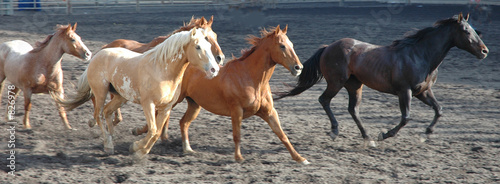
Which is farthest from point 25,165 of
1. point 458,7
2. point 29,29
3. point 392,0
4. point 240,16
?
point 392,0

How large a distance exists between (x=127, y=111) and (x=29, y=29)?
957 cm

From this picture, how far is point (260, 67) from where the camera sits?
5359 mm

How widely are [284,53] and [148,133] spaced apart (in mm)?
1599

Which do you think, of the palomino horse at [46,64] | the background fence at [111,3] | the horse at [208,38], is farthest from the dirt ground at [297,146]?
the background fence at [111,3]

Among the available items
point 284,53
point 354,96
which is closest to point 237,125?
point 284,53

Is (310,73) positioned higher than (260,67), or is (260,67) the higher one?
(260,67)

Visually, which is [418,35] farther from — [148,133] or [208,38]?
[148,133]

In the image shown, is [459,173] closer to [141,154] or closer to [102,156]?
[141,154]

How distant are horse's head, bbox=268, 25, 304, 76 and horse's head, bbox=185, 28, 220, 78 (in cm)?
70

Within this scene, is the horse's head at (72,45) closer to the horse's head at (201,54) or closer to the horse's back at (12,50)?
the horse's back at (12,50)

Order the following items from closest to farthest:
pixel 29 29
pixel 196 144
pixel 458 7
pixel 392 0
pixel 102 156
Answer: pixel 102 156 → pixel 196 144 → pixel 29 29 → pixel 458 7 → pixel 392 0

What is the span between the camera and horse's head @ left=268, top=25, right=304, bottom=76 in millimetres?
5145

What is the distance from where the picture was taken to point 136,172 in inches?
199

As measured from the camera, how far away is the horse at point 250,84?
17.2 ft
